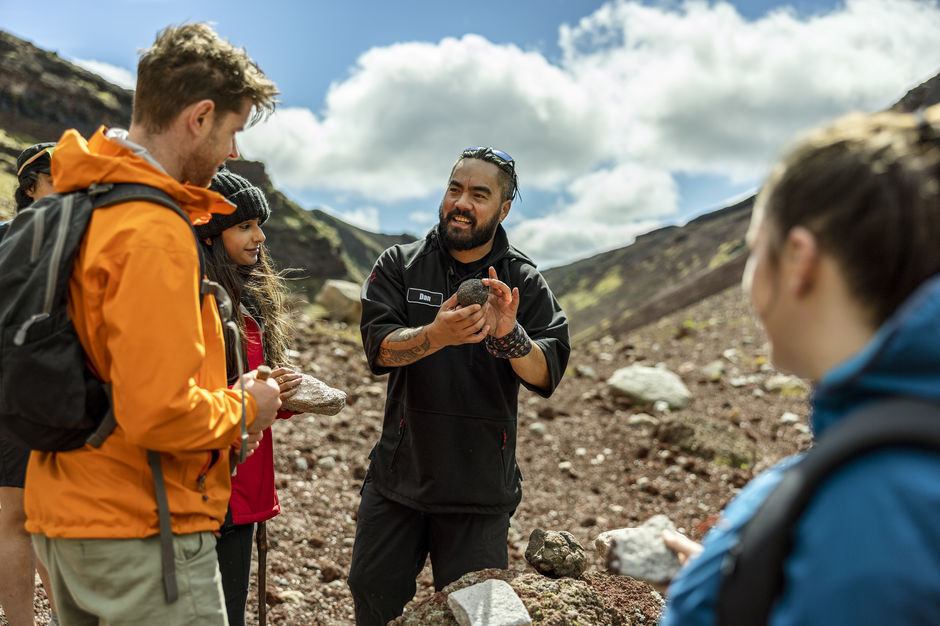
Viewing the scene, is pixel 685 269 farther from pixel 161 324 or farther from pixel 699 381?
pixel 161 324

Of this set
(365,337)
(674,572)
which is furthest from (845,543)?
(365,337)

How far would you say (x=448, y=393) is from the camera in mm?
3492

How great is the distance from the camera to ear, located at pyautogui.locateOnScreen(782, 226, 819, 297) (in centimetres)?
117

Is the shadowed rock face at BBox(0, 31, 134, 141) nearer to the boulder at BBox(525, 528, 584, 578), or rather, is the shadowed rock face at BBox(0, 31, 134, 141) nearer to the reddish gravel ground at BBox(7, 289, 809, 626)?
the reddish gravel ground at BBox(7, 289, 809, 626)

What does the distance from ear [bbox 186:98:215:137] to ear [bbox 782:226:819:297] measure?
67.6 inches

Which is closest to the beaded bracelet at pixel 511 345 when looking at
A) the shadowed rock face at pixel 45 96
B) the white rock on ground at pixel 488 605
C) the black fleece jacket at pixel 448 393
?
the black fleece jacket at pixel 448 393

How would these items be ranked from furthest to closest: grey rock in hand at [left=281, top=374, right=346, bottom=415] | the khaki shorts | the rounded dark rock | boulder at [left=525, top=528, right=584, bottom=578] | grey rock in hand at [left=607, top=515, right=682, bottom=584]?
1. boulder at [left=525, top=528, right=584, bottom=578]
2. the rounded dark rock
3. grey rock in hand at [left=281, top=374, right=346, bottom=415]
4. the khaki shorts
5. grey rock in hand at [left=607, top=515, right=682, bottom=584]

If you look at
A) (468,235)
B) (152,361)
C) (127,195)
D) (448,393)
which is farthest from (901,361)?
(468,235)

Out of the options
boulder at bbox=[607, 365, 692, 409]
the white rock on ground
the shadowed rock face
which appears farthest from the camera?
the shadowed rock face

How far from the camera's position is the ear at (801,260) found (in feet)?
3.83

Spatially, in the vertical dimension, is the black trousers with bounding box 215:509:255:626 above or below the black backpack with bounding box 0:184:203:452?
below

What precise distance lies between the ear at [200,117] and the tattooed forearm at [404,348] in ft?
4.87

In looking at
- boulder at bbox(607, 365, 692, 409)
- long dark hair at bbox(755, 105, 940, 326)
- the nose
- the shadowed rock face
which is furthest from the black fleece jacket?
the shadowed rock face

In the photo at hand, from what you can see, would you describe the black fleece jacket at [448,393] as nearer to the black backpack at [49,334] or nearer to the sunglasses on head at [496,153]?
the sunglasses on head at [496,153]
